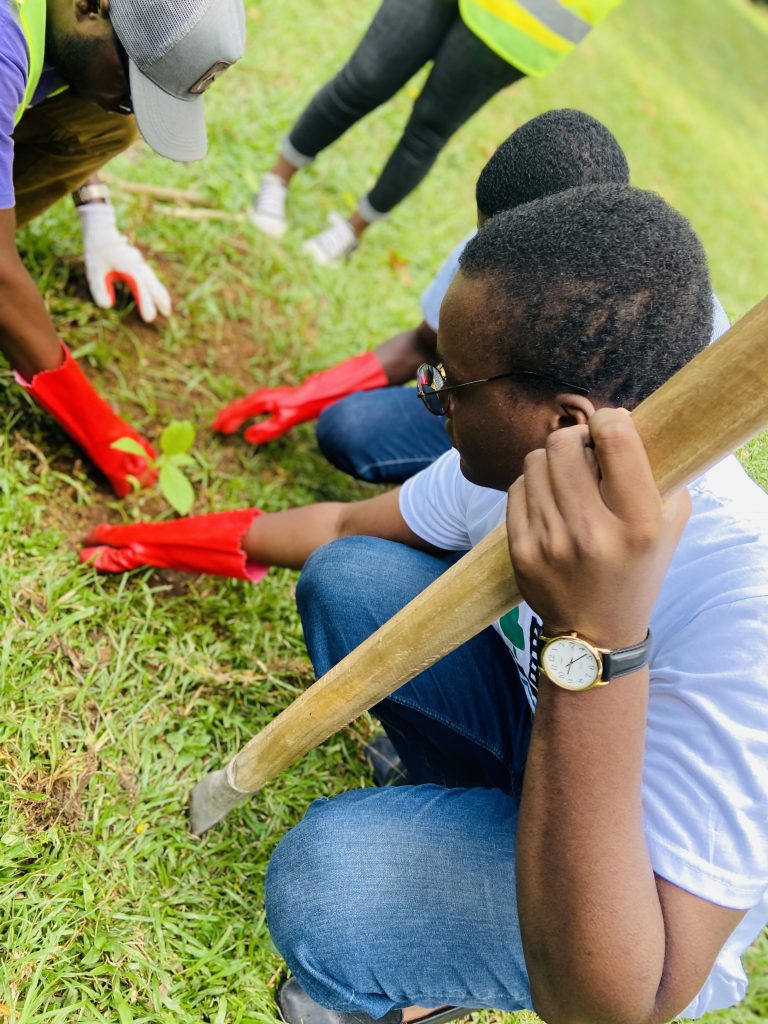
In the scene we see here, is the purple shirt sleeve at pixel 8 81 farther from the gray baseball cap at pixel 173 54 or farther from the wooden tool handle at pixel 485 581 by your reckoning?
the wooden tool handle at pixel 485 581

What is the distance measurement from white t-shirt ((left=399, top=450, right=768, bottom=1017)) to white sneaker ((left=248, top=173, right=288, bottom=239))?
229 centimetres

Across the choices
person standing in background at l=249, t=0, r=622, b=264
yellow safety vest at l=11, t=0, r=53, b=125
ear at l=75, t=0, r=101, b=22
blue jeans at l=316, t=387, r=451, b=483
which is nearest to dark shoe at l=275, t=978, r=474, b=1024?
blue jeans at l=316, t=387, r=451, b=483

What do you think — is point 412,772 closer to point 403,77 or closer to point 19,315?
point 19,315

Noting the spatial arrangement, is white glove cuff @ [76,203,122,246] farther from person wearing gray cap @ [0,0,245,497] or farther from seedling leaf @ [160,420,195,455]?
seedling leaf @ [160,420,195,455]

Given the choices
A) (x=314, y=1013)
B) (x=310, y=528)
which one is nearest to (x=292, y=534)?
(x=310, y=528)

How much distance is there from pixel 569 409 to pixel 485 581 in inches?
12.5

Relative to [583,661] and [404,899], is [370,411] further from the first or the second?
[583,661]

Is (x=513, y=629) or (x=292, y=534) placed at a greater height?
(x=513, y=629)

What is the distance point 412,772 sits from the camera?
1870 millimetres

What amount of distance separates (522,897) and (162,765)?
0.99m

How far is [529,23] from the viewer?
2549 millimetres

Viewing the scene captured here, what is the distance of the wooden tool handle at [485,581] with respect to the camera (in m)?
0.87

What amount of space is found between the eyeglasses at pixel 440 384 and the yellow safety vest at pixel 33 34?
3.24ft

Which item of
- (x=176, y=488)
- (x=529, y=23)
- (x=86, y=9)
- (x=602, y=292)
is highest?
(x=602, y=292)
